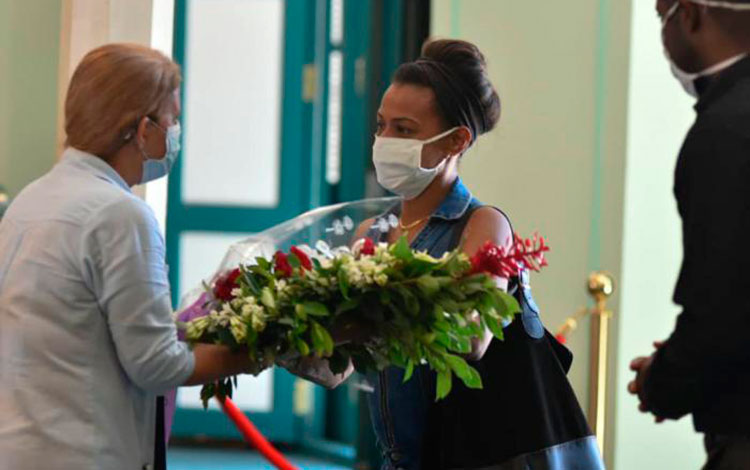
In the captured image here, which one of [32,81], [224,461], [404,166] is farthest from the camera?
[224,461]

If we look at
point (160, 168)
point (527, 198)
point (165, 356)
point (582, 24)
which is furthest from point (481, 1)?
point (165, 356)

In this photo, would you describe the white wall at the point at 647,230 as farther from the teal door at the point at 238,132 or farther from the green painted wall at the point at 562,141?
the teal door at the point at 238,132

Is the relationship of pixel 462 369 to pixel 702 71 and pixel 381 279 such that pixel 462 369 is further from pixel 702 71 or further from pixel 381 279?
pixel 702 71

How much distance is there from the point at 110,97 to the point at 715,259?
1203 mm

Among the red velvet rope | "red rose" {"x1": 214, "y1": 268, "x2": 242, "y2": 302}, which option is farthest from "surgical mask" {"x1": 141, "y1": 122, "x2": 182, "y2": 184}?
the red velvet rope

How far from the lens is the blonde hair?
284 centimetres

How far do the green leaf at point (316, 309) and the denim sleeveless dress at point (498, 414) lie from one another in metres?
0.35

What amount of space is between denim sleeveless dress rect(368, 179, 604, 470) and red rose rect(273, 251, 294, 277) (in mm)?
318

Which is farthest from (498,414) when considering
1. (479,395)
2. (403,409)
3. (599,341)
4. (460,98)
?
(599,341)

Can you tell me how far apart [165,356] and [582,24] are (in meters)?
2.60

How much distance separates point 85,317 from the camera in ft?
8.98

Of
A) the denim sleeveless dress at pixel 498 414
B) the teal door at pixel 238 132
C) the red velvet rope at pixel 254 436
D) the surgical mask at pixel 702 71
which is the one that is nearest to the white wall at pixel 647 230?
the red velvet rope at pixel 254 436

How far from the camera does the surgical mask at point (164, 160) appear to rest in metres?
2.96

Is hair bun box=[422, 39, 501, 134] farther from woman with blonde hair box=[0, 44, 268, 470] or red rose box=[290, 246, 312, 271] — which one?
woman with blonde hair box=[0, 44, 268, 470]
